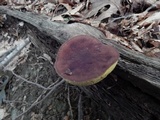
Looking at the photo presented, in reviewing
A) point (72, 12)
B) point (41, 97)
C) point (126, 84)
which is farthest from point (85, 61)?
point (72, 12)

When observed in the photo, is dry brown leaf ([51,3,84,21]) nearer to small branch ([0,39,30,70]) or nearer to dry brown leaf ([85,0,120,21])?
dry brown leaf ([85,0,120,21])

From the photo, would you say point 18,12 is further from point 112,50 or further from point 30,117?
point 112,50

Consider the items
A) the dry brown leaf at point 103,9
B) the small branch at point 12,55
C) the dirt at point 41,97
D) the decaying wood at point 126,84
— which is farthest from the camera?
the small branch at point 12,55

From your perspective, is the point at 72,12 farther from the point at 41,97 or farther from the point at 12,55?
the point at 41,97

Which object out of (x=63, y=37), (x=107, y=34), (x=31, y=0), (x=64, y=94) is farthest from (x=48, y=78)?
(x=31, y=0)

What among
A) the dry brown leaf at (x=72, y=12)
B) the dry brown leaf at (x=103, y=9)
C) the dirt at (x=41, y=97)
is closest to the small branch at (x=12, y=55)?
the dirt at (x=41, y=97)

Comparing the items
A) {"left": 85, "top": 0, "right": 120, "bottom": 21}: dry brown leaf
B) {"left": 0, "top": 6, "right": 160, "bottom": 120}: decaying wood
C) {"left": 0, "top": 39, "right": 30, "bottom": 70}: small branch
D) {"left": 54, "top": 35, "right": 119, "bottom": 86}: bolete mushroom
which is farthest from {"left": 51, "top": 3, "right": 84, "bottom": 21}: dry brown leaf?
{"left": 54, "top": 35, "right": 119, "bottom": 86}: bolete mushroom

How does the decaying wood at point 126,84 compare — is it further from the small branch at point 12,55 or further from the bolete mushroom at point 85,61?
the small branch at point 12,55
